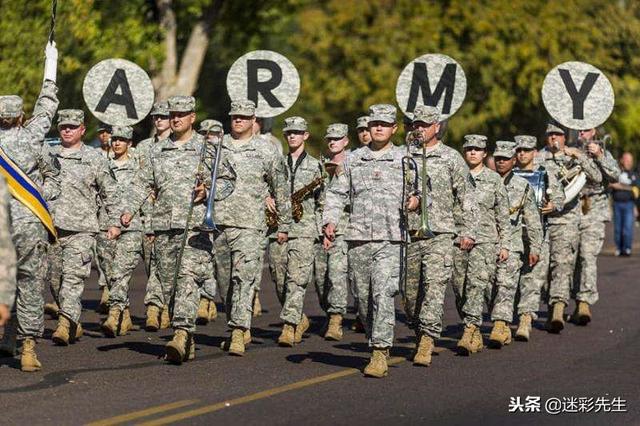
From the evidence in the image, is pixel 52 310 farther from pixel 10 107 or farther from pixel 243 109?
pixel 10 107

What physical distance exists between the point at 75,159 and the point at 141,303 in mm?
4846

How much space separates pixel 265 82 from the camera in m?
19.6

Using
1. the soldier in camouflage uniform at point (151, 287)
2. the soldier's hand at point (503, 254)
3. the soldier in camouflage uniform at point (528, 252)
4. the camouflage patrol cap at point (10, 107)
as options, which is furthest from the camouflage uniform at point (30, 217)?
the soldier in camouflage uniform at point (528, 252)

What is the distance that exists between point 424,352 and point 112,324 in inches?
133

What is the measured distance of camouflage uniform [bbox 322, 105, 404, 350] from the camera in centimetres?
1404

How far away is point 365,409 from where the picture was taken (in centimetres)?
1224

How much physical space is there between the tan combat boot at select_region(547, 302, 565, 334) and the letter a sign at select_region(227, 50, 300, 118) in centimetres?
370

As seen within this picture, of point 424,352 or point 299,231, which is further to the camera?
point 299,231

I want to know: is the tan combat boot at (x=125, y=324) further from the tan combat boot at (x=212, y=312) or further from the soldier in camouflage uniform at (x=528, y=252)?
the soldier in camouflage uniform at (x=528, y=252)

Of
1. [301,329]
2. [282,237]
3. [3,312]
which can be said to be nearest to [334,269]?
[301,329]

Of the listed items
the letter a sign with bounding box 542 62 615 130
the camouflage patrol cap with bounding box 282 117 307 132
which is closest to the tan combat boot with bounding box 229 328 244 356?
the camouflage patrol cap with bounding box 282 117 307 132

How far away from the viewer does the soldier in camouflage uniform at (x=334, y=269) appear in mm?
17469

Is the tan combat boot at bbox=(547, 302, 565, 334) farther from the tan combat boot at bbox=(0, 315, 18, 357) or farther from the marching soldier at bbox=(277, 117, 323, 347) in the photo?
the tan combat boot at bbox=(0, 315, 18, 357)

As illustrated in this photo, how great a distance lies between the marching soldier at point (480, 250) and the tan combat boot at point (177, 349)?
2680mm
